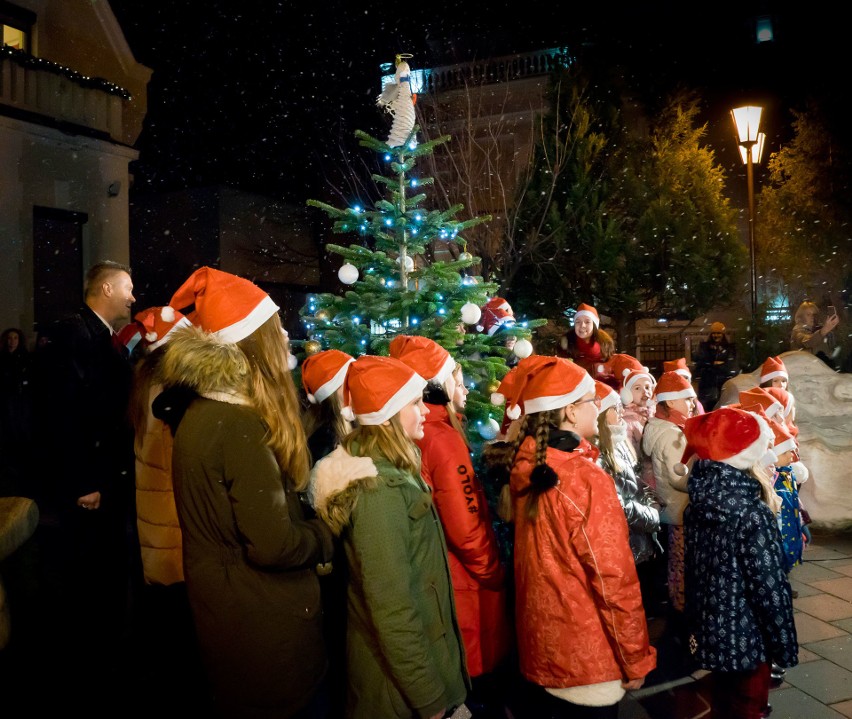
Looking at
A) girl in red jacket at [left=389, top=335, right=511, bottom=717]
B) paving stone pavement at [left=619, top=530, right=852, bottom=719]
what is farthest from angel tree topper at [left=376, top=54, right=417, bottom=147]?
paving stone pavement at [left=619, top=530, right=852, bottom=719]

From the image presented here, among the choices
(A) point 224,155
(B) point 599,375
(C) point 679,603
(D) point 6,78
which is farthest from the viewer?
(A) point 224,155

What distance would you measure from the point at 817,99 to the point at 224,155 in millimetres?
14876

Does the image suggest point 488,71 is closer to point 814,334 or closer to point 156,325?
point 814,334

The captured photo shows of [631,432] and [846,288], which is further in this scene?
[846,288]

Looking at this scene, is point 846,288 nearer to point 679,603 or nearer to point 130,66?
point 679,603

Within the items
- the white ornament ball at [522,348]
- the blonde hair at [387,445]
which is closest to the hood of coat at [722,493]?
the blonde hair at [387,445]

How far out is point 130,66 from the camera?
16141 mm

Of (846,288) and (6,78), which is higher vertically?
(6,78)

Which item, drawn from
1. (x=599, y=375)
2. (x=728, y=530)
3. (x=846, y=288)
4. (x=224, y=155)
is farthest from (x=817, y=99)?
(x=728, y=530)

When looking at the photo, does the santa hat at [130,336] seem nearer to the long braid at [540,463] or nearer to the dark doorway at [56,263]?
the long braid at [540,463]

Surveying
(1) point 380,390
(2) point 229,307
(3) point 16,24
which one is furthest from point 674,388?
(3) point 16,24

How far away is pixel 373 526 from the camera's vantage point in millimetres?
→ 2557

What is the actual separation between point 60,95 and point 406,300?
1115 centimetres

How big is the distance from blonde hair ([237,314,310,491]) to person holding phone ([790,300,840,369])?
26.4 ft
